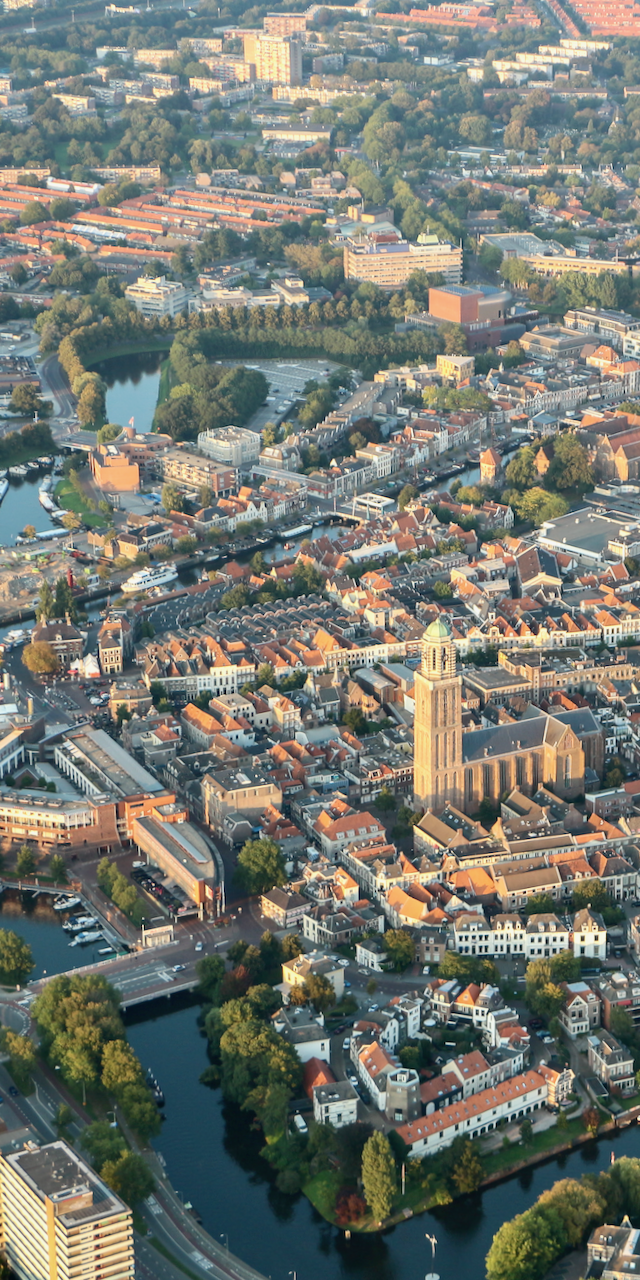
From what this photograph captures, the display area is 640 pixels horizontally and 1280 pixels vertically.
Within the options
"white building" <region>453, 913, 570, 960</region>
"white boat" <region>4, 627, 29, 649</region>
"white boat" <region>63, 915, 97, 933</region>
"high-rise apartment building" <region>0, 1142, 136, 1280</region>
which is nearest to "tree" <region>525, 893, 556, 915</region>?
"white building" <region>453, 913, 570, 960</region>

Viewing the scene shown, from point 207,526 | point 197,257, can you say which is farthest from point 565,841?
point 197,257

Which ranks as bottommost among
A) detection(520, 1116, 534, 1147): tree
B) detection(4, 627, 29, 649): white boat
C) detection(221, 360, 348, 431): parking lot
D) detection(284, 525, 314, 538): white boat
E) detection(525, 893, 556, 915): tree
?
detection(221, 360, 348, 431): parking lot

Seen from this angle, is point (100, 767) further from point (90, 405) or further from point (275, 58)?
point (275, 58)

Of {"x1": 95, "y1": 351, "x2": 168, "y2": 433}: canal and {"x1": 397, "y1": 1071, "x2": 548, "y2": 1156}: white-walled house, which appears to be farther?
{"x1": 95, "y1": 351, "x2": 168, "y2": 433}: canal

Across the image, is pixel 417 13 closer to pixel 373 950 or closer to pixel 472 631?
pixel 472 631

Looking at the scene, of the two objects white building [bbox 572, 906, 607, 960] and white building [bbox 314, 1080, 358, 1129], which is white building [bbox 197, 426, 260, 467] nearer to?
white building [bbox 572, 906, 607, 960]

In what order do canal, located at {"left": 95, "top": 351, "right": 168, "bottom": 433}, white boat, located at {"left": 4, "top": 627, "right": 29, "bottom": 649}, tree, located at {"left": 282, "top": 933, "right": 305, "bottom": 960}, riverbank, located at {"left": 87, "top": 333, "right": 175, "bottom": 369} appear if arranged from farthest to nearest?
1. riverbank, located at {"left": 87, "top": 333, "right": 175, "bottom": 369}
2. canal, located at {"left": 95, "top": 351, "right": 168, "bottom": 433}
3. white boat, located at {"left": 4, "top": 627, "right": 29, "bottom": 649}
4. tree, located at {"left": 282, "top": 933, "right": 305, "bottom": 960}

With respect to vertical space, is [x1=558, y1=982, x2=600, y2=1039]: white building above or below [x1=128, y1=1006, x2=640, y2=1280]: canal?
A: above
